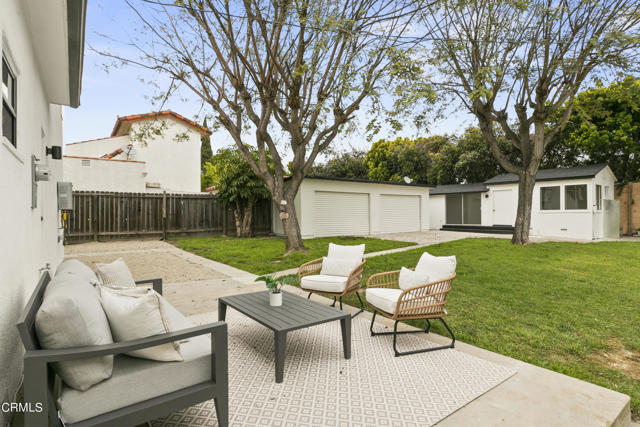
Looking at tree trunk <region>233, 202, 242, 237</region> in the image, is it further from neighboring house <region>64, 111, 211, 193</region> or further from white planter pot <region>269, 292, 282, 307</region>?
white planter pot <region>269, 292, 282, 307</region>

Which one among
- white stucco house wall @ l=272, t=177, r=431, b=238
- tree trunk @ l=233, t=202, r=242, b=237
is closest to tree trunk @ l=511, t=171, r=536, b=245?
white stucco house wall @ l=272, t=177, r=431, b=238

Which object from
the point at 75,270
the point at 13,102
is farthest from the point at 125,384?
the point at 13,102

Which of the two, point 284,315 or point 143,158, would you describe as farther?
point 143,158

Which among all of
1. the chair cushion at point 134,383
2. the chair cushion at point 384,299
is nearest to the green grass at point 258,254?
the chair cushion at point 384,299

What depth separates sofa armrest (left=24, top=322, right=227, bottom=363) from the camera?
1567 millimetres

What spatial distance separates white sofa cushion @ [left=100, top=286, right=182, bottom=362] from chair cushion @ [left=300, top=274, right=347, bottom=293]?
8.35 feet

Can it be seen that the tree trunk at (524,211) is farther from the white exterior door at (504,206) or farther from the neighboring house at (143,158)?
the neighboring house at (143,158)

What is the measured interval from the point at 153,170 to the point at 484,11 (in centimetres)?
1695

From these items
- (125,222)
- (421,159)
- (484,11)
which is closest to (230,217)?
(125,222)

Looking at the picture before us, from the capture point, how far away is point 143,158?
18422mm

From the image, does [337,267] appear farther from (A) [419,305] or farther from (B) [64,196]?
(B) [64,196]

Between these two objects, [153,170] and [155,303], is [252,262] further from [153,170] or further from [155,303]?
[153,170]

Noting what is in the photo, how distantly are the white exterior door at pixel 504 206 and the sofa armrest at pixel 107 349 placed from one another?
59.1 feet

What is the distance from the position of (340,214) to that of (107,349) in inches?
540
